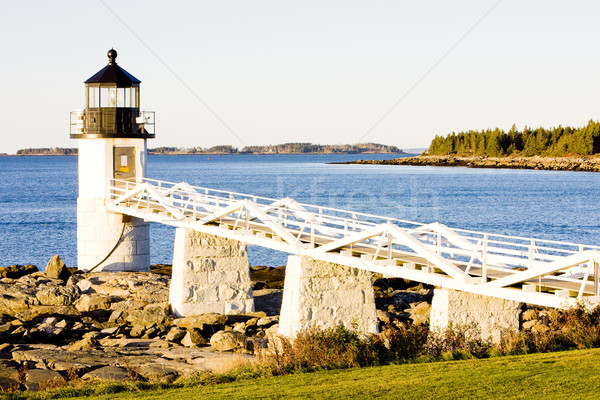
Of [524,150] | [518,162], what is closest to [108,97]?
[518,162]

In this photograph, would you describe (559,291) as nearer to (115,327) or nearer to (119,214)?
(115,327)

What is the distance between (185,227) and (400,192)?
68.0 m

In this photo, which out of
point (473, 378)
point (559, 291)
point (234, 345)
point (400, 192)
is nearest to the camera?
point (473, 378)

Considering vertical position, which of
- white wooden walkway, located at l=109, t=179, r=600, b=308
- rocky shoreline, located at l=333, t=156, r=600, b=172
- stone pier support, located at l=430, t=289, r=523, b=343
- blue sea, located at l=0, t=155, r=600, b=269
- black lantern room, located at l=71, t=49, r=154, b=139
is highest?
black lantern room, located at l=71, t=49, r=154, b=139

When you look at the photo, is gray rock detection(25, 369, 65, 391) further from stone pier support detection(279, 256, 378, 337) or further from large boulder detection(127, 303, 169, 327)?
large boulder detection(127, 303, 169, 327)

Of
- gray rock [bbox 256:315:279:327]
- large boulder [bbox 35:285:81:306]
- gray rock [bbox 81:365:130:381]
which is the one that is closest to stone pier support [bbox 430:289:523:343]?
gray rock [bbox 81:365:130:381]

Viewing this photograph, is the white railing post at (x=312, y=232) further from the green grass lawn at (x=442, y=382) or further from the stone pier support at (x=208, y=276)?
the green grass lawn at (x=442, y=382)

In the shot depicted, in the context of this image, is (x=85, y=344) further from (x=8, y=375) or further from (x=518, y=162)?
(x=518, y=162)

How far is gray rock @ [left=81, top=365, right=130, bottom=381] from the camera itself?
13281 mm

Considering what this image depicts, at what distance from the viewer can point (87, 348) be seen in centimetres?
1730

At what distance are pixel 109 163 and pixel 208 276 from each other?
25.3 feet

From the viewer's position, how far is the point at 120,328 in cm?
1966

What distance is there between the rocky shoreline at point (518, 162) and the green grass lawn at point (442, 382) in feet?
402

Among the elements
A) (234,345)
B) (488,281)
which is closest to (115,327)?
(234,345)
